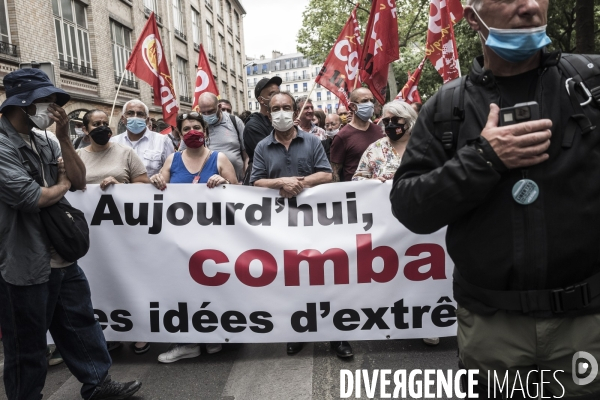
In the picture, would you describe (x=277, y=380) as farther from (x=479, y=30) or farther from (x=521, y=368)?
(x=479, y=30)

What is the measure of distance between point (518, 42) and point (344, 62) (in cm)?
594

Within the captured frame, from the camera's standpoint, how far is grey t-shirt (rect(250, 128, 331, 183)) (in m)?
4.14

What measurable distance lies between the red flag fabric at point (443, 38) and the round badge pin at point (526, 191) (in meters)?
5.79

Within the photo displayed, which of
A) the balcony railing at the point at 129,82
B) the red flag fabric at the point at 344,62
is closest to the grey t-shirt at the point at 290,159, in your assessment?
the red flag fabric at the point at 344,62

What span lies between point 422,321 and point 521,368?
2.15m

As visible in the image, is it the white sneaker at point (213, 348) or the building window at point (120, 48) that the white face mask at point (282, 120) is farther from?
the building window at point (120, 48)

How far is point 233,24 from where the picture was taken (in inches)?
1569

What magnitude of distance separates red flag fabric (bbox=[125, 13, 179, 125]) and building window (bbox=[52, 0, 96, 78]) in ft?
28.6

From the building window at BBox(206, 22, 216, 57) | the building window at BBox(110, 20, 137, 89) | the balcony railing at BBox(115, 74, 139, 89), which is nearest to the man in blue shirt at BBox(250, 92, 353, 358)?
the building window at BBox(110, 20, 137, 89)

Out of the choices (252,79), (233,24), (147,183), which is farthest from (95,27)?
(252,79)

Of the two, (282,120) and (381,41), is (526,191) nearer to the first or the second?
(282,120)

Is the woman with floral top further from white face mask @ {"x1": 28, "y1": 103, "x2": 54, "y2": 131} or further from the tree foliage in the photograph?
the tree foliage

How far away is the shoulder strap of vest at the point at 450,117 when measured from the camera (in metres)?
1.59

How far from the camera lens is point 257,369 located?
3.53 m
